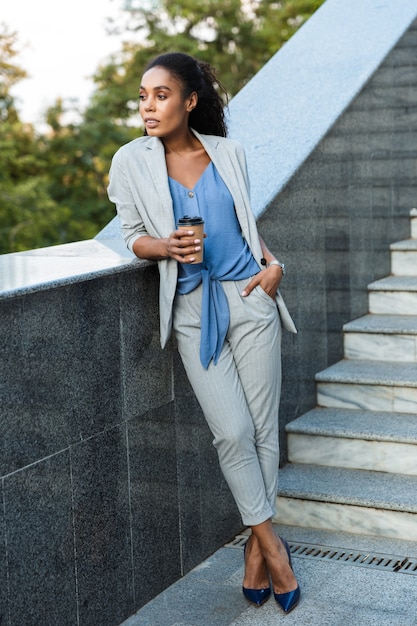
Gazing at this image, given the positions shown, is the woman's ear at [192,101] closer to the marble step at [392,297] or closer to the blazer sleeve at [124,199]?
the blazer sleeve at [124,199]

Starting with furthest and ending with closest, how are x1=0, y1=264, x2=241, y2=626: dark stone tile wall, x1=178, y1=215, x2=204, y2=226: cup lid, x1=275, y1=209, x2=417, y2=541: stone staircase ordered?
x1=275, y1=209, x2=417, y2=541: stone staircase → x1=178, y1=215, x2=204, y2=226: cup lid → x1=0, y1=264, x2=241, y2=626: dark stone tile wall

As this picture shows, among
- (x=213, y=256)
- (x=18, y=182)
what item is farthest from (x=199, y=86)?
(x=18, y=182)

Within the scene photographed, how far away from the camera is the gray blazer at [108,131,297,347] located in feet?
12.4

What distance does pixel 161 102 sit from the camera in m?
3.78

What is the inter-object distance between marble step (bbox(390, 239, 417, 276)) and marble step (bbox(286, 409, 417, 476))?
4.32 ft

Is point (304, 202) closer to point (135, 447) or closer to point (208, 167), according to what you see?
point (208, 167)

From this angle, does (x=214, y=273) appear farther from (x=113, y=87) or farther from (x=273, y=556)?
(x=113, y=87)

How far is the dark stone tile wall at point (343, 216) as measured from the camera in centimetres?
529

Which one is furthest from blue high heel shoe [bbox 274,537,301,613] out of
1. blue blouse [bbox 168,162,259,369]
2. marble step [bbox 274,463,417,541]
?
blue blouse [bbox 168,162,259,369]

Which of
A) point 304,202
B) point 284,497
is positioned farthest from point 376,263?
point 284,497

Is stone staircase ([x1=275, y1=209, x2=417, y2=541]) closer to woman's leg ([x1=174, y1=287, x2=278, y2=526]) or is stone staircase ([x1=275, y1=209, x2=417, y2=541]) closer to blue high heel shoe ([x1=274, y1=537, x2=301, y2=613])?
blue high heel shoe ([x1=274, y1=537, x2=301, y2=613])

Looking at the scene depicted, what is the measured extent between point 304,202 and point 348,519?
1.65 meters

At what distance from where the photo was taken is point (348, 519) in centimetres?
480

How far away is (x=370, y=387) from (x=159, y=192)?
7.02 ft
